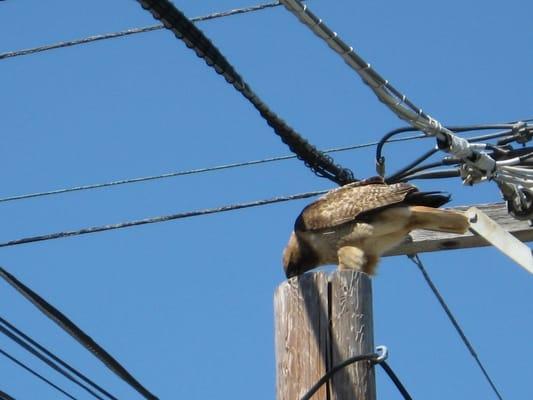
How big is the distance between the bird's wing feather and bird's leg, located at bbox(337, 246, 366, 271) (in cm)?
15

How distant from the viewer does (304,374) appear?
15.9 feet

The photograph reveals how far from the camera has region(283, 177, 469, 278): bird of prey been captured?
6.97 meters

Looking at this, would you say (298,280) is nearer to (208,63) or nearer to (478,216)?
(208,63)

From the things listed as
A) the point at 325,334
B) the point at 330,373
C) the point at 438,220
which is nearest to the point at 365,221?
the point at 438,220

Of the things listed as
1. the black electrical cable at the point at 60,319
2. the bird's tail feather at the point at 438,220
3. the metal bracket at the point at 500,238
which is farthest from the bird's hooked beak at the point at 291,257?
the black electrical cable at the point at 60,319

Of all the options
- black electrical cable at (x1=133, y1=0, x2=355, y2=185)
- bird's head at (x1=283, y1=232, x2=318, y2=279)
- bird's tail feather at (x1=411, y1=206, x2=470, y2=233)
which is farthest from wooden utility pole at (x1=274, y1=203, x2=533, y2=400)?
bird's head at (x1=283, y1=232, x2=318, y2=279)

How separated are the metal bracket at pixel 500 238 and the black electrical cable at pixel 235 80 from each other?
93 centimetres

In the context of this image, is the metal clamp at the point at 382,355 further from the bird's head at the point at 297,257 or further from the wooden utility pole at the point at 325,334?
the bird's head at the point at 297,257

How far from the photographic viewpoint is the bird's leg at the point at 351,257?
23.2 feet

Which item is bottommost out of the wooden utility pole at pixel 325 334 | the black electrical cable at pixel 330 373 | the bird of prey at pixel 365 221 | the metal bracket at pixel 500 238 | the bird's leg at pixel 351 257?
the black electrical cable at pixel 330 373

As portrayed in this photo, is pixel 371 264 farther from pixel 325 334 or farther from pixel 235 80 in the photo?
pixel 325 334

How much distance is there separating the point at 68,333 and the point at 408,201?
244 centimetres

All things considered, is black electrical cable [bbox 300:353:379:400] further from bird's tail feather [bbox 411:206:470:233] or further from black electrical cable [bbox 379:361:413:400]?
bird's tail feather [bbox 411:206:470:233]

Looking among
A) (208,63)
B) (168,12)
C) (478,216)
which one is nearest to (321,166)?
(478,216)
